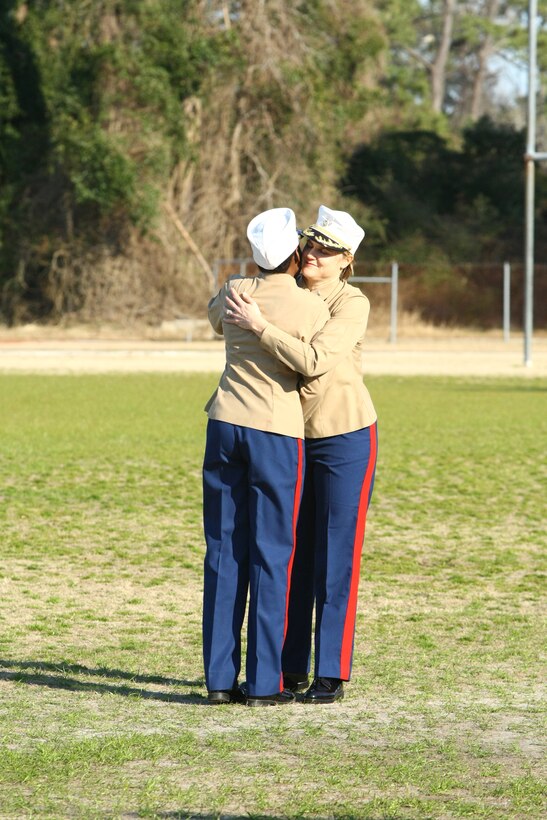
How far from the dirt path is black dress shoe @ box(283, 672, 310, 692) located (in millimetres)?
21886

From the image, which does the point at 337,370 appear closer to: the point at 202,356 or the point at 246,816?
the point at 246,816

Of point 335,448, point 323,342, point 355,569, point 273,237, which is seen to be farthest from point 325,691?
point 273,237

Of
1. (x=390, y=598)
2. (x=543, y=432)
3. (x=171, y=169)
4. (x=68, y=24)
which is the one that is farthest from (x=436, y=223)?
(x=390, y=598)

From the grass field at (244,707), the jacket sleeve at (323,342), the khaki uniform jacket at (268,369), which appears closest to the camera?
the grass field at (244,707)

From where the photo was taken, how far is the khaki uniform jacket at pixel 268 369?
17.1ft

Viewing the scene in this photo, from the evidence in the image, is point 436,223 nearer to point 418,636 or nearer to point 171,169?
point 171,169

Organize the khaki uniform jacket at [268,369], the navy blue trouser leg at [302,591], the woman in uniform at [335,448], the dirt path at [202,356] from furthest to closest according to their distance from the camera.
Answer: the dirt path at [202,356] < the navy blue trouser leg at [302,591] < the woman in uniform at [335,448] < the khaki uniform jacket at [268,369]

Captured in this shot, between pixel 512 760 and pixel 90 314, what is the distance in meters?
37.1

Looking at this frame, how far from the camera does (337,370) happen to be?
5.34 metres

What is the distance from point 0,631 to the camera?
6703 millimetres

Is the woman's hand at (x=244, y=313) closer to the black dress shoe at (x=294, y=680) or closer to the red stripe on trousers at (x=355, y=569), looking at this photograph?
the red stripe on trousers at (x=355, y=569)

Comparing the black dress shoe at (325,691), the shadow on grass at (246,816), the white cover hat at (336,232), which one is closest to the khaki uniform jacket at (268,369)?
the white cover hat at (336,232)

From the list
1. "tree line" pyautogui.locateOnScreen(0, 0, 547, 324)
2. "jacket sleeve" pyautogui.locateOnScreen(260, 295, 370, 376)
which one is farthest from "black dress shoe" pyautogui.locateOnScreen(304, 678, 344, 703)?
"tree line" pyautogui.locateOnScreen(0, 0, 547, 324)

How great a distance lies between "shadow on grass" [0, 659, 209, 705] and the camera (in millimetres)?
5492
